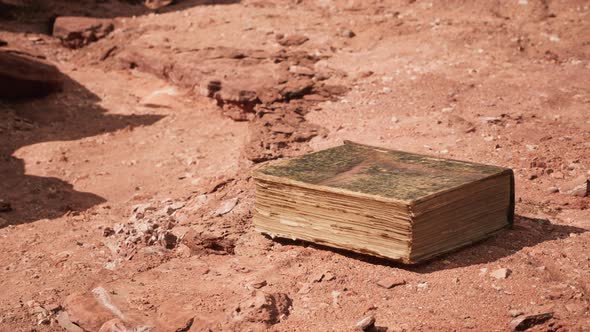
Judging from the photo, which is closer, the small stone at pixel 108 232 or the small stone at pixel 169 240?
the small stone at pixel 169 240

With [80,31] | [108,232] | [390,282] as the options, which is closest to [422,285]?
[390,282]

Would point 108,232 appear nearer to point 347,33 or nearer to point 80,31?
point 347,33

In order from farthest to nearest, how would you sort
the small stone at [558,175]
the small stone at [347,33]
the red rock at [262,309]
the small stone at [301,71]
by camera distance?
the small stone at [347,33] → the small stone at [301,71] → the small stone at [558,175] → the red rock at [262,309]

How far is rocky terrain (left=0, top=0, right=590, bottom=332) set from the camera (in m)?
4.08

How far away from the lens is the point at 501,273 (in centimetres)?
407

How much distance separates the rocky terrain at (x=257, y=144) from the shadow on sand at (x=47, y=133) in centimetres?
2

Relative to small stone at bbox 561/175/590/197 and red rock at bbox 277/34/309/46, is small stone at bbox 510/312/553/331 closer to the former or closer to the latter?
small stone at bbox 561/175/590/197

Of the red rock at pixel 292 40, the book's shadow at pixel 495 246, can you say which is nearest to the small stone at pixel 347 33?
the red rock at pixel 292 40

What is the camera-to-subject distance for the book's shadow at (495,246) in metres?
4.22

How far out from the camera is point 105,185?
692 centimetres

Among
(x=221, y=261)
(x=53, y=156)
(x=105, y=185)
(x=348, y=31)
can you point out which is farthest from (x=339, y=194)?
(x=348, y=31)

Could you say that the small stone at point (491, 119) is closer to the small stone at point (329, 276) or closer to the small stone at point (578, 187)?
the small stone at point (578, 187)

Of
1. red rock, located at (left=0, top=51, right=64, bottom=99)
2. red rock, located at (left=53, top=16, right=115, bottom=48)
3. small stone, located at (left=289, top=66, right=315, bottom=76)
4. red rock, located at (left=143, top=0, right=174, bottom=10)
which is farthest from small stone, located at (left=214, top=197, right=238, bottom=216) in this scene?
red rock, located at (left=143, top=0, right=174, bottom=10)

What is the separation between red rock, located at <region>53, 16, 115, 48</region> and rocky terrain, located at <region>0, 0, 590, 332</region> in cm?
2
